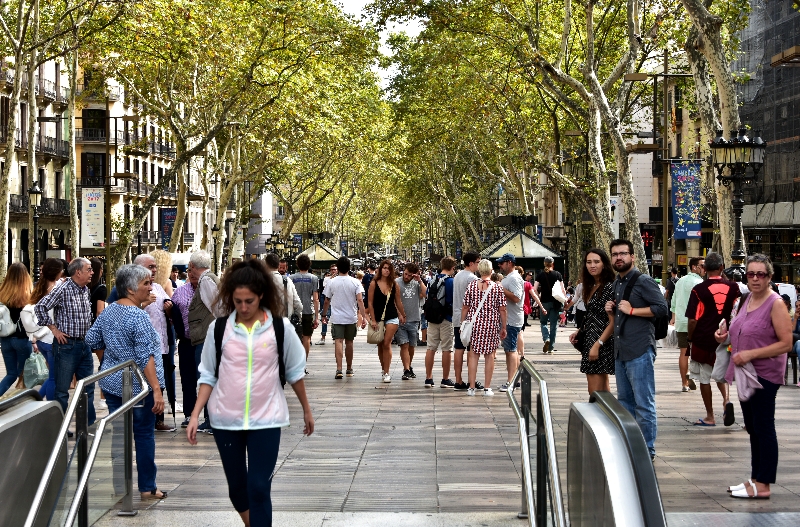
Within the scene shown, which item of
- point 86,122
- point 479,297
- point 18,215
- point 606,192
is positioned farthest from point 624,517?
point 86,122

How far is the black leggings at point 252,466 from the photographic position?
5.78 m

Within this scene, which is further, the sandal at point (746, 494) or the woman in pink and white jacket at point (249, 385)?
the sandal at point (746, 494)

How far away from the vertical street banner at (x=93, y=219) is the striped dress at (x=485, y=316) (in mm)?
18106

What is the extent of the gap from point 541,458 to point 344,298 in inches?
418

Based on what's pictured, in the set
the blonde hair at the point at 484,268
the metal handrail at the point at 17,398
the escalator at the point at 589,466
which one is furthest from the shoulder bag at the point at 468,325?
the metal handrail at the point at 17,398

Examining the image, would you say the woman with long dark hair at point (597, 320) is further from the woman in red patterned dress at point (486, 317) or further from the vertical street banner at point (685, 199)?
the vertical street banner at point (685, 199)

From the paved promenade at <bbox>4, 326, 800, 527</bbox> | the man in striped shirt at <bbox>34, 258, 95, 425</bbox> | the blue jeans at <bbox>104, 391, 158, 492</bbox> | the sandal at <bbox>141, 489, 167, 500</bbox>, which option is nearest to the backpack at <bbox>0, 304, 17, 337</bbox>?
the man in striped shirt at <bbox>34, 258, 95, 425</bbox>

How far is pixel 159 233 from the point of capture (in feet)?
247

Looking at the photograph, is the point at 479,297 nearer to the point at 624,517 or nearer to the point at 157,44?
the point at 624,517

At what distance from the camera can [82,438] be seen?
6.12 metres

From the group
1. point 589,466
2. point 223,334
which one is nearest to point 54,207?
point 223,334

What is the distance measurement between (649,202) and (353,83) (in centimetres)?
2489

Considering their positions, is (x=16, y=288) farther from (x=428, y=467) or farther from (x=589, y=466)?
(x=589, y=466)

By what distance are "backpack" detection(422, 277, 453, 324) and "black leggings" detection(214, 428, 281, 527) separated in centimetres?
965
